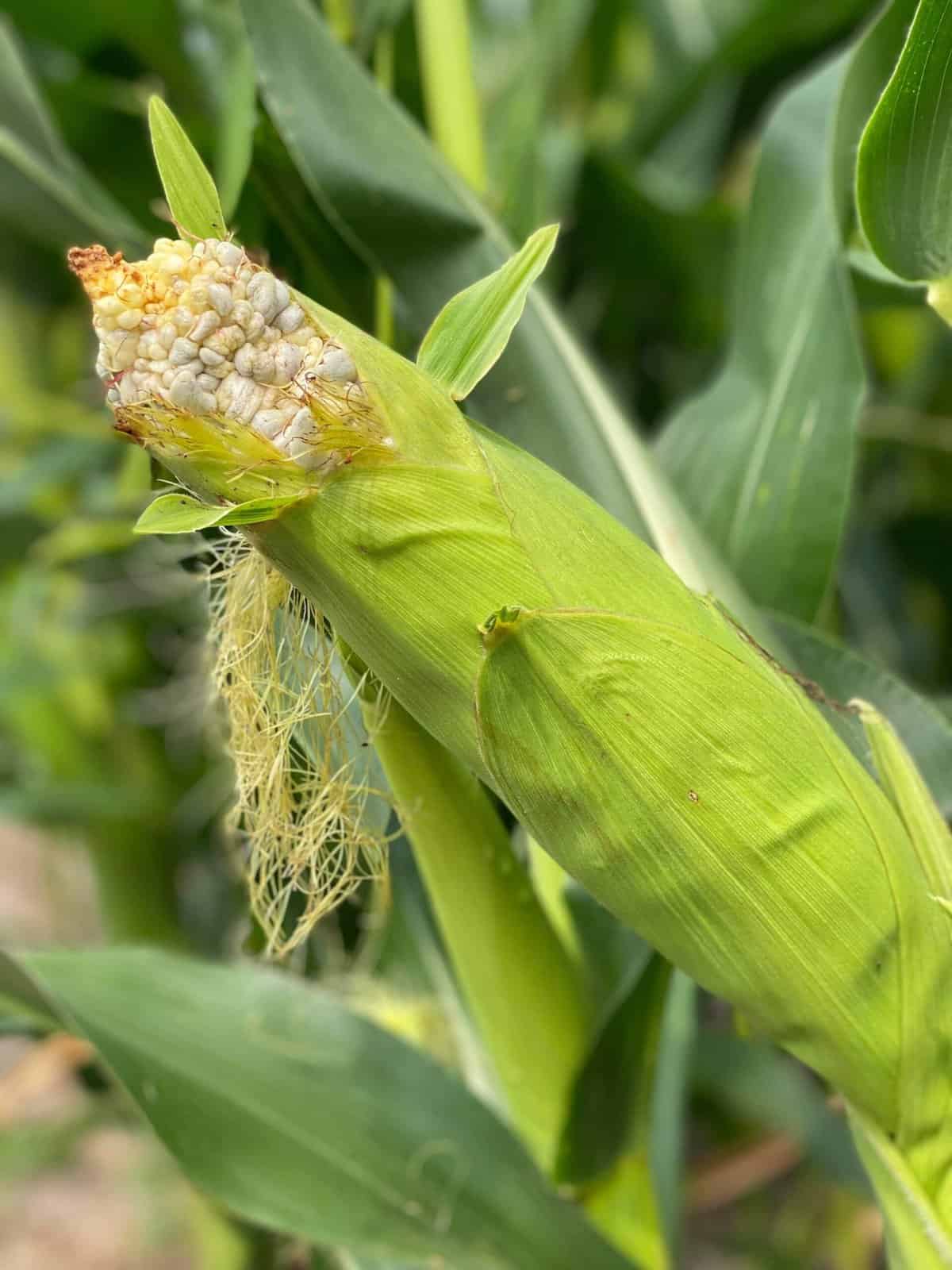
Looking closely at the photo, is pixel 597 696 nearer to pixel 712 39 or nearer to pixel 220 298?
pixel 220 298

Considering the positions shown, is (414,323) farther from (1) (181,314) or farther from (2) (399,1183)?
(2) (399,1183)

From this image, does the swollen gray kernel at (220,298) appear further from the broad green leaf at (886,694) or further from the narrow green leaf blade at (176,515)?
the broad green leaf at (886,694)

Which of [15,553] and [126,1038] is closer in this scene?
[126,1038]

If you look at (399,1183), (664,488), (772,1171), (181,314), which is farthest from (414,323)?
(772,1171)

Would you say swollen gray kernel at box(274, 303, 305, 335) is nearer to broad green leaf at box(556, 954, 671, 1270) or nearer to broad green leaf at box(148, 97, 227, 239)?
broad green leaf at box(148, 97, 227, 239)

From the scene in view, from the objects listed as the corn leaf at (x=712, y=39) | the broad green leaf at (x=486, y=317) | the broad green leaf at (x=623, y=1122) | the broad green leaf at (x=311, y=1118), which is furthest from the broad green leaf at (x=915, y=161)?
the corn leaf at (x=712, y=39)

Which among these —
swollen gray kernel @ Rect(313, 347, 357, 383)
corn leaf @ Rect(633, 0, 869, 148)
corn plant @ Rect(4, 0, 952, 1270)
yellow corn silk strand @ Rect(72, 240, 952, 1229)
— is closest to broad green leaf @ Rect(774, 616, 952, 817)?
corn plant @ Rect(4, 0, 952, 1270)

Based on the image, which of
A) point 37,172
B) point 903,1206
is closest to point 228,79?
point 37,172
